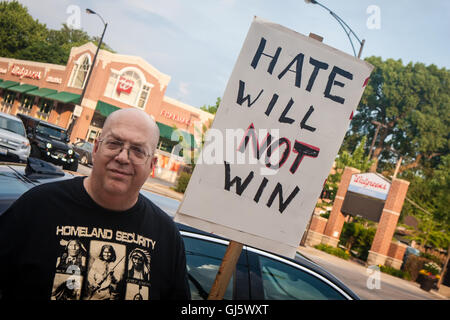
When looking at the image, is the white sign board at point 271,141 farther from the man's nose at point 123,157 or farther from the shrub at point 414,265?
the shrub at point 414,265

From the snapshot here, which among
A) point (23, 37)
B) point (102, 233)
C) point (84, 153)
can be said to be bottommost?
point (84, 153)

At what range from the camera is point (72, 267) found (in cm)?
158

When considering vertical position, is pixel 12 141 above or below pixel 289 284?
below

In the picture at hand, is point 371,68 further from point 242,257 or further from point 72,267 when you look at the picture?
point 72,267

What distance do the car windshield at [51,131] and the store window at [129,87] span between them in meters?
20.3

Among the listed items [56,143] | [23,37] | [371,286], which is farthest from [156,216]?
[23,37]

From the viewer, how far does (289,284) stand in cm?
288

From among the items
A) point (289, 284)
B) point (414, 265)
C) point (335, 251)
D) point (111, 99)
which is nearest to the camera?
point (289, 284)

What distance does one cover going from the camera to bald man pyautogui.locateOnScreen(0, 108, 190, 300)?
156cm

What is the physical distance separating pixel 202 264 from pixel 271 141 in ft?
3.29

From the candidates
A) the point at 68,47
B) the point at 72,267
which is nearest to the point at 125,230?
the point at 72,267

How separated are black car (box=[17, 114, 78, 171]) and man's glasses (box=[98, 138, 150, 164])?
14673 millimetres

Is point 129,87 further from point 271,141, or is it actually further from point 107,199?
point 107,199

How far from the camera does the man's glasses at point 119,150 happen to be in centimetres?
180
